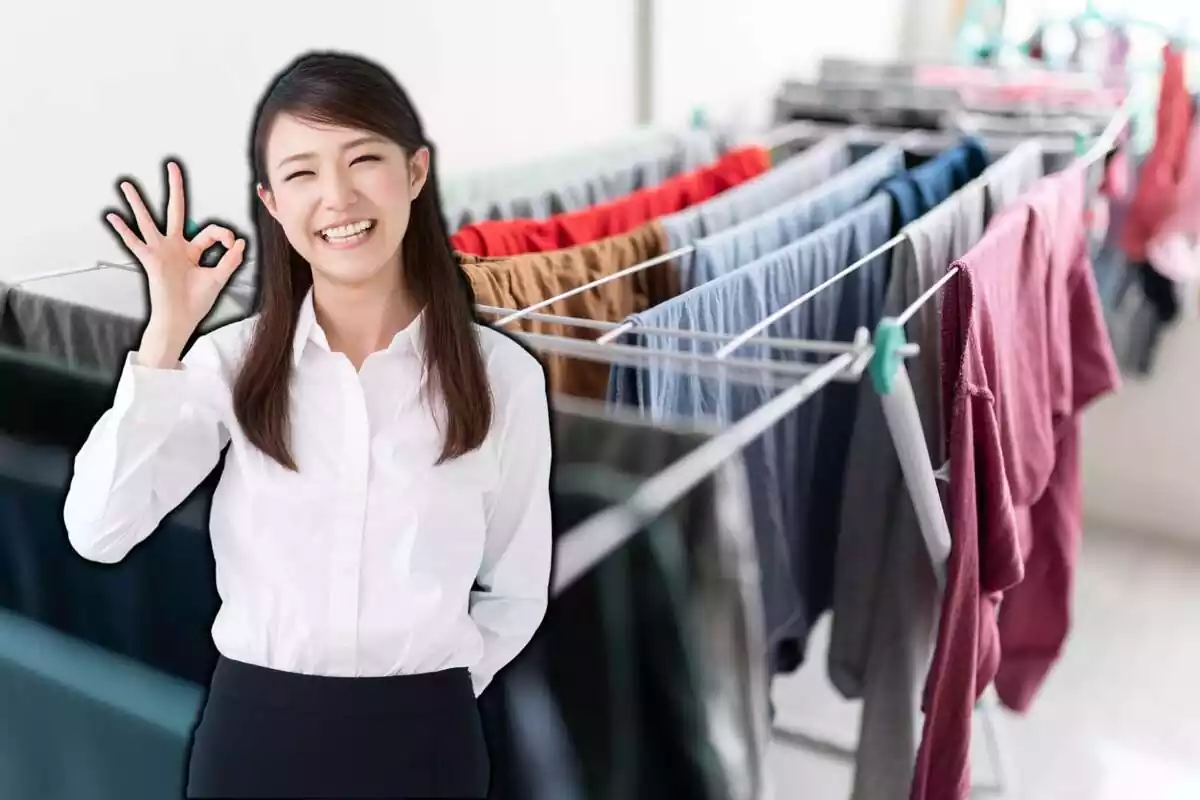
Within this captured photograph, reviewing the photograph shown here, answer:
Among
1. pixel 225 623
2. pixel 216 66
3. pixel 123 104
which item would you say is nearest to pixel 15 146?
pixel 123 104

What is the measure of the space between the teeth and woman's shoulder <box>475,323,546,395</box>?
0.28ft

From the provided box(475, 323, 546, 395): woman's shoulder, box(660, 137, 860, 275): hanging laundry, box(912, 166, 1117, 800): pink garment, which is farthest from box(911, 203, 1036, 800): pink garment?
box(475, 323, 546, 395): woman's shoulder

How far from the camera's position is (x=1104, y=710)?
199cm

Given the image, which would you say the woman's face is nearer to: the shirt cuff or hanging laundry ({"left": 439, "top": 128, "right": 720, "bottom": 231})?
the shirt cuff

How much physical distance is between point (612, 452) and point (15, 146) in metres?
0.73

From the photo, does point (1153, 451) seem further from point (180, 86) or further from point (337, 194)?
point (337, 194)

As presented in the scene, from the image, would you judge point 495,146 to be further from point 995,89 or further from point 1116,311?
point 1116,311

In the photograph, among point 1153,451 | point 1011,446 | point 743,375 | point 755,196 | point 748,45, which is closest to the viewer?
point 743,375

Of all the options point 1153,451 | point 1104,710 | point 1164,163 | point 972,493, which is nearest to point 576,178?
point 972,493

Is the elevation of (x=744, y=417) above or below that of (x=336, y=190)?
below

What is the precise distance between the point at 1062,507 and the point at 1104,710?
71 centimetres

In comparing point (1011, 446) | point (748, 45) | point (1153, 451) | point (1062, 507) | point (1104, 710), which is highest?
point (748, 45)

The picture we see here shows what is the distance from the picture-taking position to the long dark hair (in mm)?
527

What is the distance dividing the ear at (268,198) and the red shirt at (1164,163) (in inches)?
71.4
